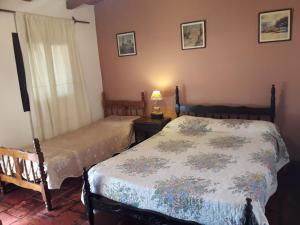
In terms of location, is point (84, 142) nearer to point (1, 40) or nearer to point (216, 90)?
point (1, 40)

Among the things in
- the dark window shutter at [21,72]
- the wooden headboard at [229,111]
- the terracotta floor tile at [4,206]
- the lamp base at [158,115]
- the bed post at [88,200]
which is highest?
the dark window shutter at [21,72]

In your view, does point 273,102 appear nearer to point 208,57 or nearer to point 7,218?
point 208,57

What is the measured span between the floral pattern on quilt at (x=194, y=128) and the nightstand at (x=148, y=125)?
1.64 ft

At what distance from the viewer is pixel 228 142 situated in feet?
9.55

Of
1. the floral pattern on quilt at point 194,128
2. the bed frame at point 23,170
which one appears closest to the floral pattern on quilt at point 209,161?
the floral pattern on quilt at point 194,128

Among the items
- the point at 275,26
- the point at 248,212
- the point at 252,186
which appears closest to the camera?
the point at 248,212

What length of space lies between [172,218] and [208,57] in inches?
98.3

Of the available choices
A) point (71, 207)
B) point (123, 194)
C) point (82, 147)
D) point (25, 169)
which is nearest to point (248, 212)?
point (123, 194)

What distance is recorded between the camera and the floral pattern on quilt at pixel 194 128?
3377mm

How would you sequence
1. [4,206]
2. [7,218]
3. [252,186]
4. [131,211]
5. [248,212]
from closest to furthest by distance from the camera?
[248,212]
[252,186]
[131,211]
[7,218]
[4,206]

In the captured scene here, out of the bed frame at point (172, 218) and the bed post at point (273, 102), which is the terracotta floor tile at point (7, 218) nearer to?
the bed frame at point (172, 218)

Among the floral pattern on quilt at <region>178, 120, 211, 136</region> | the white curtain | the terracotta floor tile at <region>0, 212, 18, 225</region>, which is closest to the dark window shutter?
the white curtain

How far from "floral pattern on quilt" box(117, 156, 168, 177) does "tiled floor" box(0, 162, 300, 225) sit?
19.3 inches

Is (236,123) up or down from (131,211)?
up
